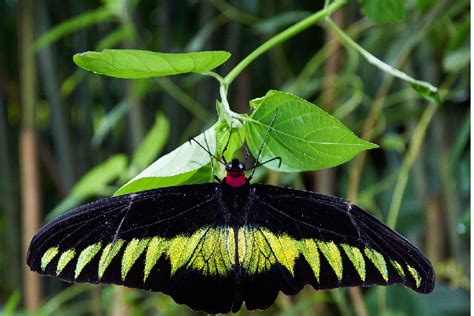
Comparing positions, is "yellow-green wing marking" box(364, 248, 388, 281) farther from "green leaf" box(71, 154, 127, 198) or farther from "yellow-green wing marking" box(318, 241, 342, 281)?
"green leaf" box(71, 154, 127, 198)

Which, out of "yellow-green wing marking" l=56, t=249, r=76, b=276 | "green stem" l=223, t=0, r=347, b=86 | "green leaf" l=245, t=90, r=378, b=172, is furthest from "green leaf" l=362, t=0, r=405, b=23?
"yellow-green wing marking" l=56, t=249, r=76, b=276

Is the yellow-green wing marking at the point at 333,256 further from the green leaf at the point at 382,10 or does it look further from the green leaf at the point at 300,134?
the green leaf at the point at 382,10

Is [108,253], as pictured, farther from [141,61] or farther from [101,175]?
[101,175]

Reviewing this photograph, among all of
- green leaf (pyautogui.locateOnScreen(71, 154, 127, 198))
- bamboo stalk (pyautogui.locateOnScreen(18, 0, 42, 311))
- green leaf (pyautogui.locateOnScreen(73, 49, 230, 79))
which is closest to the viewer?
green leaf (pyautogui.locateOnScreen(73, 49, 230, 79))

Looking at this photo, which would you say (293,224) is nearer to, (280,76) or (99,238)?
(99,238)

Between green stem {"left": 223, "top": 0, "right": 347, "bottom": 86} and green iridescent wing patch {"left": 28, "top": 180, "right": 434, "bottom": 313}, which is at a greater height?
green stem {"left": 223, "top": 0, "right": 347, "bottom": 86}

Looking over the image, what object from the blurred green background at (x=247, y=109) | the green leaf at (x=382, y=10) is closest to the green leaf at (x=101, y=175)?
the blurred green background at (x=247, y=109)
